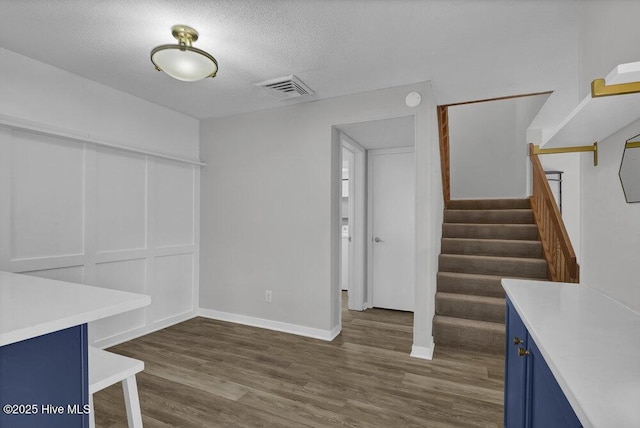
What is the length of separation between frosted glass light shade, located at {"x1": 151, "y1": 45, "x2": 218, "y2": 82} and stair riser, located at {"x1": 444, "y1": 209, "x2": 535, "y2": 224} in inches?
144

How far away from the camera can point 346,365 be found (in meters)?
2.64

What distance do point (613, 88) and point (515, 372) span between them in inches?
44.9

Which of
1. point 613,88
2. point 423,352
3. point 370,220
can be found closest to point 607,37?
point 613,88

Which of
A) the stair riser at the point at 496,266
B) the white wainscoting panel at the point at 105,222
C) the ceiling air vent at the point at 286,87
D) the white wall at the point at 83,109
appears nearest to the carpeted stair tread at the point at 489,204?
the stair riser at the point at 496,266

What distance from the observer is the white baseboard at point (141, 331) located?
9.68ft

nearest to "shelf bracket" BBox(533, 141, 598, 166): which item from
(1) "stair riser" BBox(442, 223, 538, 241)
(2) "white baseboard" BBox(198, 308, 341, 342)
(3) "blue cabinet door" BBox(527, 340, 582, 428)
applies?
(3) "blue cabinet door" BBox(527, 340, 582, 428)

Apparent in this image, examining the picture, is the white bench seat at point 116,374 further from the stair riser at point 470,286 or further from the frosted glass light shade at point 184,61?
the stair riser at point 470,286

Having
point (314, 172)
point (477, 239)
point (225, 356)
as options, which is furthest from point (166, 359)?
point (477, 239)

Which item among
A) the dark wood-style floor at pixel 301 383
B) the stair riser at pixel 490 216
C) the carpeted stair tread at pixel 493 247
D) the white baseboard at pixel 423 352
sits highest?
the stair riser at pixel 490 216

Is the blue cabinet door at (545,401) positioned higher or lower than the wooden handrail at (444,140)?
lower

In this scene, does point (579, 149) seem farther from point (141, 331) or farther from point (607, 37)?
point (141, 331)

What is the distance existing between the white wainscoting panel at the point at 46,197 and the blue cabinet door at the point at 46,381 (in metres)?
1.98

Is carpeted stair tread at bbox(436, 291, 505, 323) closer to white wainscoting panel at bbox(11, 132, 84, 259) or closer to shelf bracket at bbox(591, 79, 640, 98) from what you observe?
shelf bracket at bbox(591, 79, 640, 98)

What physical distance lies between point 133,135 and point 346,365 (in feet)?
9.87
